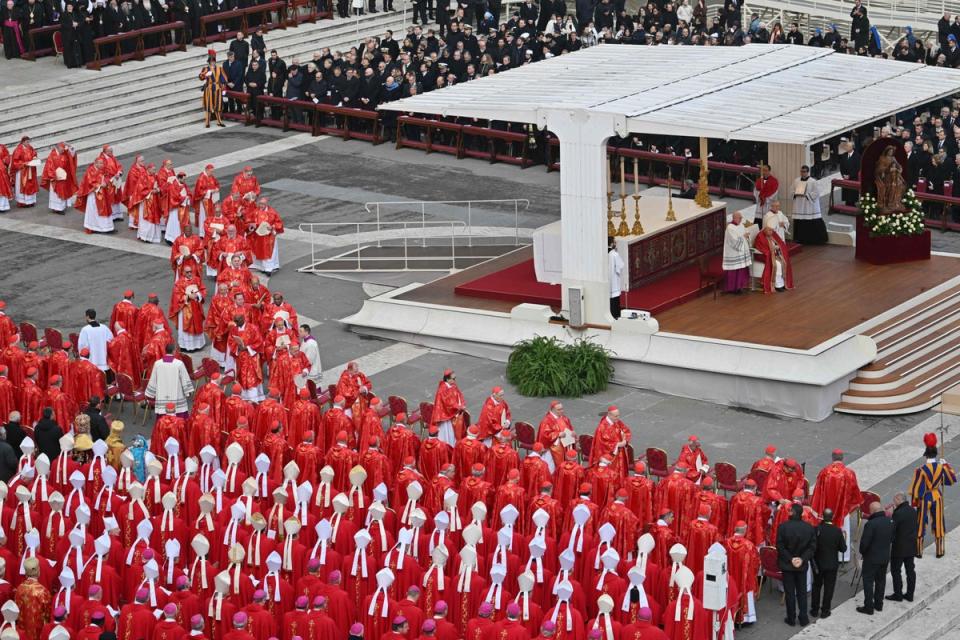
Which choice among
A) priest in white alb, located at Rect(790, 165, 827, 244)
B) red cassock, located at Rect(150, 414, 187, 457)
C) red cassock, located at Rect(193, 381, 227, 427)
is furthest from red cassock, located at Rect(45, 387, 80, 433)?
priest in white alb, located at Rect(790, 165, 827, 244)

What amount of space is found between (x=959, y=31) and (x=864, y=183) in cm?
1125

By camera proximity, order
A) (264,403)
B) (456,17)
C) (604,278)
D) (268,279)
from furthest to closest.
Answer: (456,17) → (268,279) → (604,278) → (264,403)

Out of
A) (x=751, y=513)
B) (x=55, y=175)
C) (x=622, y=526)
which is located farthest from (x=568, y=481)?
(x=55, y=175)

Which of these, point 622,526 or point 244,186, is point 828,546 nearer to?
point 622,526

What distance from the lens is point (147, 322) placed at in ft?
98.5

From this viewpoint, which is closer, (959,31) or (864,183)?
(864,183)

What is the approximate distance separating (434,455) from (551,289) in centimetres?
704

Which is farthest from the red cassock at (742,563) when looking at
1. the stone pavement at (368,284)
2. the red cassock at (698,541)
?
the stone pavement at (368,284)

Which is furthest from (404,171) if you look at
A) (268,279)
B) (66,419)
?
(66,419)

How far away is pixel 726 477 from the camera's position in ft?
79.4

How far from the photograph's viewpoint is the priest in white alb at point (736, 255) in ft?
99.9

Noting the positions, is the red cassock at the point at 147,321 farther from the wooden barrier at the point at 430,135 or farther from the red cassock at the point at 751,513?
the wooden barrier at the point at 430,135

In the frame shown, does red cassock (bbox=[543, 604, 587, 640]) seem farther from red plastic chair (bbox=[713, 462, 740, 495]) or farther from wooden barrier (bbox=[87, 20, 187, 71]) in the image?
wooden barrier (bbox=[87, 20, 187, 71])

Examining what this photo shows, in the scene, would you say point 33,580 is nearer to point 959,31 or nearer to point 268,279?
point 268,279
